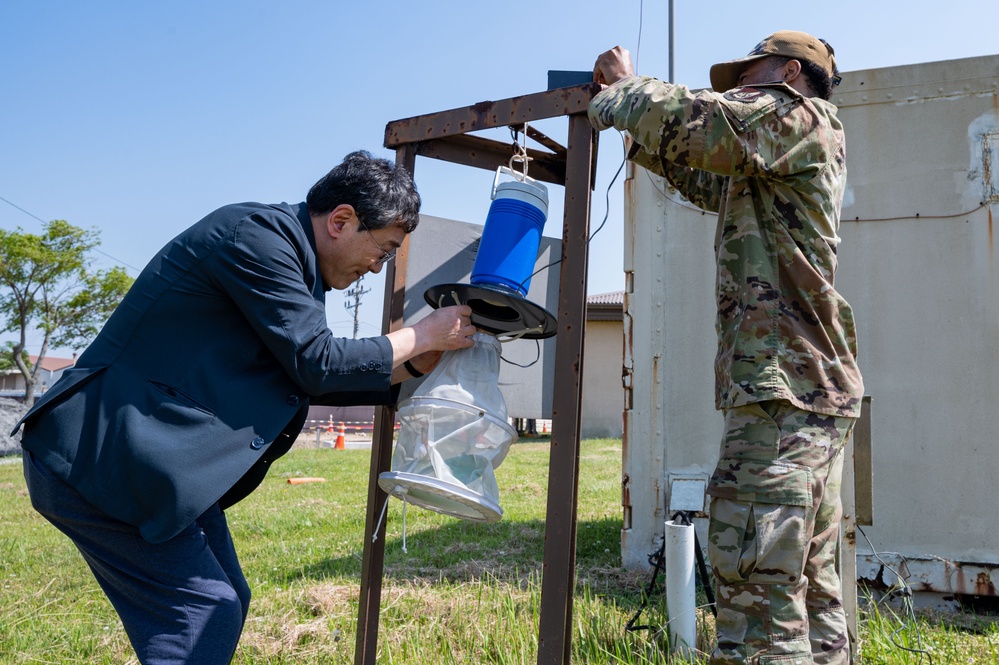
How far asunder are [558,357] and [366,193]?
844mm

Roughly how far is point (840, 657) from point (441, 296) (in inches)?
73.6

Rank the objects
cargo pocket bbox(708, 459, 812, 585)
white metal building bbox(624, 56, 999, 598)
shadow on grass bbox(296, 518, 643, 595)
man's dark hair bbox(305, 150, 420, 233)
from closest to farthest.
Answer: cargo pocket bbox(708, 459, 812, 585)
man's dark hair bbox(305, 150, 420, 233)
white metal building bbox(624, 56, 999, 598)
shadow on grass bbox(296, 518, 643, 595)

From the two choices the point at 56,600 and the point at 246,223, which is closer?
the point at 246,223

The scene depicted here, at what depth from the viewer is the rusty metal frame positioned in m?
2.53

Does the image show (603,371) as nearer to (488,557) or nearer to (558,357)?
(488,557)

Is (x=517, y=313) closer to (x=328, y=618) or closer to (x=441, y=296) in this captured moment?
(x=441, y=296)

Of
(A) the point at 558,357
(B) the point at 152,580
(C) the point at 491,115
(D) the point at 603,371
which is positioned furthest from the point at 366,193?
(D) the point at 603,371

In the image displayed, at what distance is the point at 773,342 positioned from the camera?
2.34 meters

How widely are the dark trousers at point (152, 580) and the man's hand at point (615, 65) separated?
77.4 inches

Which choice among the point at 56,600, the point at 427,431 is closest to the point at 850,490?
the point at 427,431

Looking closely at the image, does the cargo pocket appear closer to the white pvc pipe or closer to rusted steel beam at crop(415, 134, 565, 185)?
the white pvc pipe

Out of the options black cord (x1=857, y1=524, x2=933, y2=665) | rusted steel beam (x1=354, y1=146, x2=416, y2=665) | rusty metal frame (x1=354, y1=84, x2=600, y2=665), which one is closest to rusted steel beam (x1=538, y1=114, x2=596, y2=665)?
rusty metal frame (x1=354, y1=84, x2=600, y2=665)

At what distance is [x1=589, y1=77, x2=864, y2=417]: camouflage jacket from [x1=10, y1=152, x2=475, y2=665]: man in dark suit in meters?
1.09

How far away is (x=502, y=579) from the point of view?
4812 mm
